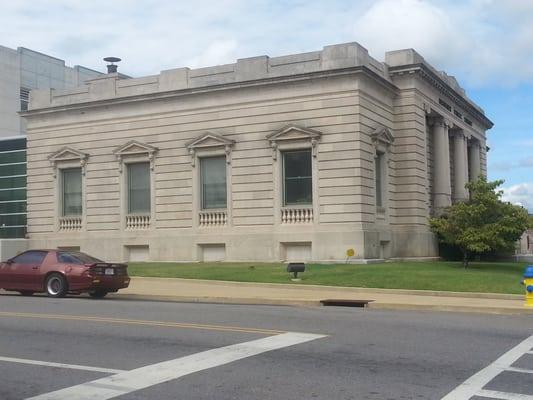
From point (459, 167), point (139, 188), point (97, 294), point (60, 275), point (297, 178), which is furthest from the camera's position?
point (459, 167)

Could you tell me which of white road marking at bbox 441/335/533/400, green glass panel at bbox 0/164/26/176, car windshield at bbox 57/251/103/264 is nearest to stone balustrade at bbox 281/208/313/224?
car windshield at bbox 57/251/103/264

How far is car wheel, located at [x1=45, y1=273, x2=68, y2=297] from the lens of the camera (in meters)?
19.7

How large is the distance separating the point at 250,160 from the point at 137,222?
756cm

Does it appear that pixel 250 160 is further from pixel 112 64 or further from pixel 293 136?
pixel 112 64

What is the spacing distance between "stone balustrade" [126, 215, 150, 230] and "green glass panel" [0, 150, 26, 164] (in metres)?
12.2

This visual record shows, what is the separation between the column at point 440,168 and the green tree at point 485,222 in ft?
29.4

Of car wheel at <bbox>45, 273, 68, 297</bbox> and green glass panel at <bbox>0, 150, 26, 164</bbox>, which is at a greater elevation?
green glass panel at <bbox>0, 150, 26, 164</bbox>

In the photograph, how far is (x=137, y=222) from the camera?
36.2 meters

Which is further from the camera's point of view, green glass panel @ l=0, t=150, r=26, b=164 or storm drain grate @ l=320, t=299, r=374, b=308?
green glass panel @ l=0, t=150, r=26, b=164

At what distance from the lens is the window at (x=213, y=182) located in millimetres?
34219

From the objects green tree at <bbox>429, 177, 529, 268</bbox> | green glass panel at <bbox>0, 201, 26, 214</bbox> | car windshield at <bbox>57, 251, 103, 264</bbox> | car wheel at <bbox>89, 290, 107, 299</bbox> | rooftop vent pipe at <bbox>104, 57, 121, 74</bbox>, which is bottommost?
car wheel at <bbox>89, 290, 107, 299</bbox>

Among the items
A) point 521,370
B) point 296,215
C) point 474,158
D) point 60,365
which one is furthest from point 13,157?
point 521,370

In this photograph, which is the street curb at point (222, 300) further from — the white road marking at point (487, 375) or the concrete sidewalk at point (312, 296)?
the white road marking at point (487, 375)

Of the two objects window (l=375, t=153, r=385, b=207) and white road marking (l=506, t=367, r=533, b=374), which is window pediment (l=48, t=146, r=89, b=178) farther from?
white road marking (l=506, t=367, r=533, b=374)
